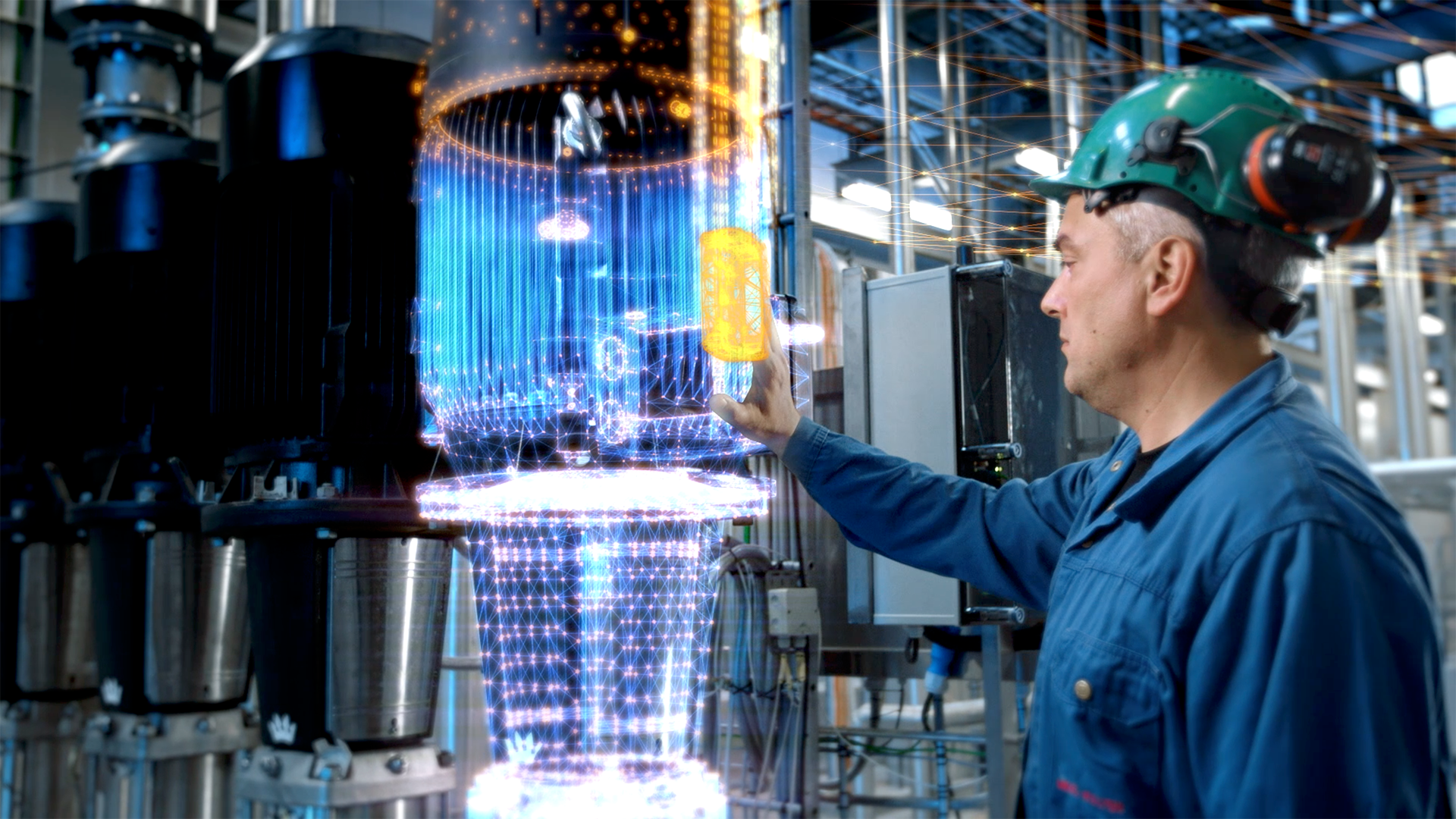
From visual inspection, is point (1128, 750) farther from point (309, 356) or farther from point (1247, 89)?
point (309, 356)

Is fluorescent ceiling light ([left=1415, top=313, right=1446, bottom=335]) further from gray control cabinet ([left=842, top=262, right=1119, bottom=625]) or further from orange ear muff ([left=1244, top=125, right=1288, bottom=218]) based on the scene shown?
orange ear muff ([left=1244, top=125, right=1288, bottom=218])

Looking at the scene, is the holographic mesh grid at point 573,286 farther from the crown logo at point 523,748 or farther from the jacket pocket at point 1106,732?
the jacket pocket at point 1106,732

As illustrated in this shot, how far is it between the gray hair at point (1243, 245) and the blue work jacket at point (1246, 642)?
11 centimetres

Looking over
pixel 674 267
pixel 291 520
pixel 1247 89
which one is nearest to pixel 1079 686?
pixel 1247 89

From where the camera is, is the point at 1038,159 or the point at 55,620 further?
the point at 1038,159

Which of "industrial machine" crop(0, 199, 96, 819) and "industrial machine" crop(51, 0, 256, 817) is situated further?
"industrial machine" crop(0, 199, 96, 819)

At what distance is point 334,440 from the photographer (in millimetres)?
2354

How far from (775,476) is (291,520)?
4.46 ft

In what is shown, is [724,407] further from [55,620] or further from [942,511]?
[55,620]

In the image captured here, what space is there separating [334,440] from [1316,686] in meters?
1.80

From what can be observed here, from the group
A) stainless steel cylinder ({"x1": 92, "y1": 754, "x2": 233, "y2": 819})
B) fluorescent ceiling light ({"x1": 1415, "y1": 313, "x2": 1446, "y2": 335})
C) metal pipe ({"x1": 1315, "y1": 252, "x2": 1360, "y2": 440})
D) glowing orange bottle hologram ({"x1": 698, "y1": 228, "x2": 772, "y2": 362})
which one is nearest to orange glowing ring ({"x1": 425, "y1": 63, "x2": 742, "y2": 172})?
glowing orange bottle hologram ({"x1": 698, "y1": 228, "x2": 772, "y2": 362})

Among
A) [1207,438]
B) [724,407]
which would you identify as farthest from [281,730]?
[1207,438]

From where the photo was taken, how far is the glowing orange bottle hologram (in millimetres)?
1885

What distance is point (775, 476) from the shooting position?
3.26 m
